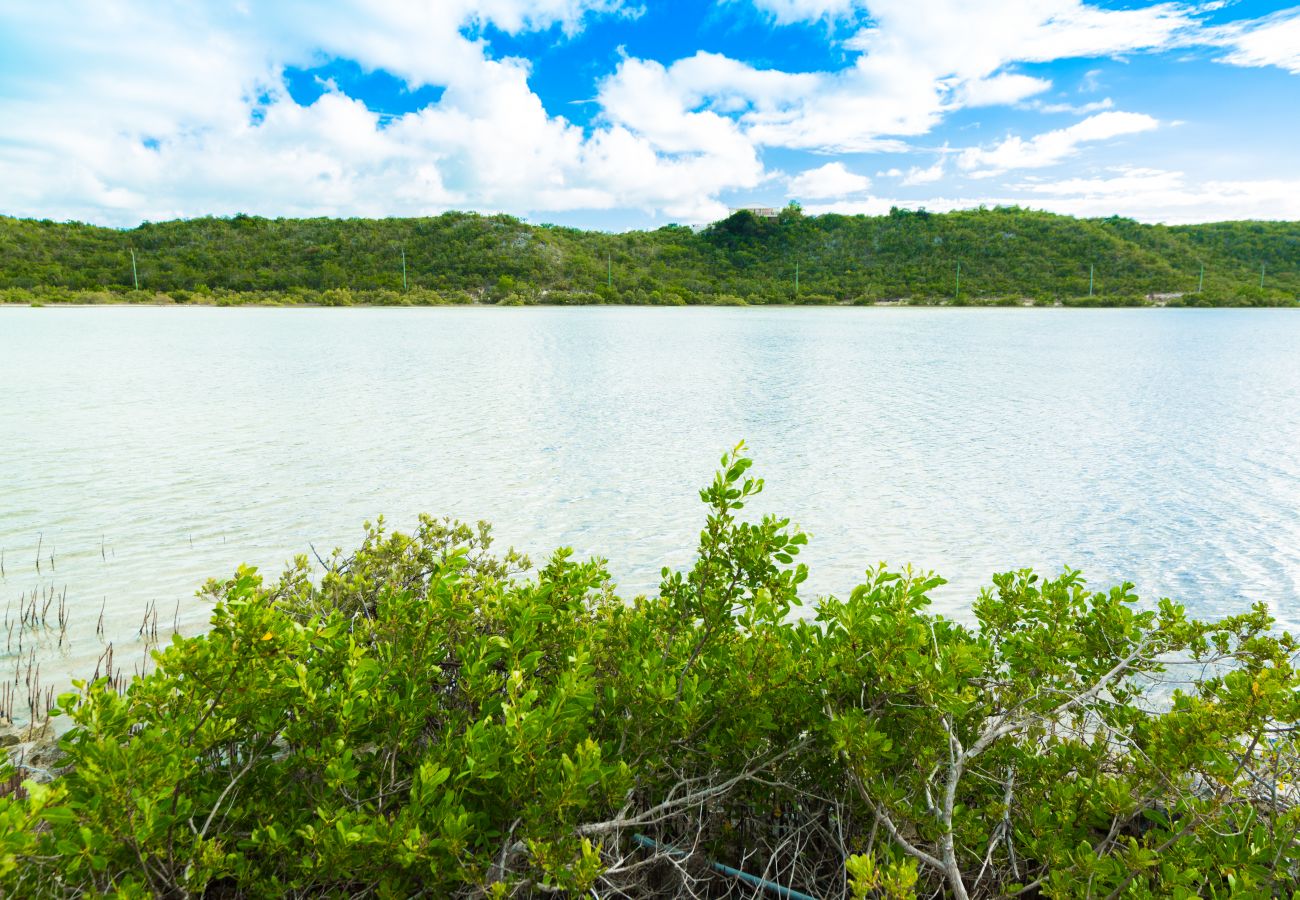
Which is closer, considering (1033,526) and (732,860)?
(732,860)

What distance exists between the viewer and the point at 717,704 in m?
2.26

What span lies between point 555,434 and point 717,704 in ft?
27.9

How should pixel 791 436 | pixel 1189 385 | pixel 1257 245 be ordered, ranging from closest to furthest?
pixel 791 436 < pixel 1189 385 < pixel 1257 245

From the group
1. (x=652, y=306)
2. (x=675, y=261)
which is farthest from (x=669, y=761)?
(x=675, y=261)

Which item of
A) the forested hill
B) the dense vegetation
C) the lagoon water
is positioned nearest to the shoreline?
the forested hill

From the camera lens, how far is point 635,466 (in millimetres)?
8836

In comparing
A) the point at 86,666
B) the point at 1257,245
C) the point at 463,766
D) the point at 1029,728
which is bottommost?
the point at 86,666

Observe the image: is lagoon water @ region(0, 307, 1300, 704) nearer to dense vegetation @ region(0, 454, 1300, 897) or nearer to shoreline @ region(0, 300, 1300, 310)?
dense vegetation @ region(0, 454, 1300, 897)

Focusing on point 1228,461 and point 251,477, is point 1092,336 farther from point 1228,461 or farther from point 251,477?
point 251,477

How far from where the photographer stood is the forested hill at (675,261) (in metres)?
62.1

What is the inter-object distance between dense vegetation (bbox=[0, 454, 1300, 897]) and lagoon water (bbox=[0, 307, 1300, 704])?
112 inches

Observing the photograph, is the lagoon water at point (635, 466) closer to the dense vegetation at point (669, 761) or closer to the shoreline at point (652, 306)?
the dense vegetation at point (669, 761)

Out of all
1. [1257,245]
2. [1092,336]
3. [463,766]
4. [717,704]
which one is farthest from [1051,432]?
[1257,245]

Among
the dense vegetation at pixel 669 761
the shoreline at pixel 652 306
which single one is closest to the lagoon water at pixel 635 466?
the dense vegetation at pixel 669 761
